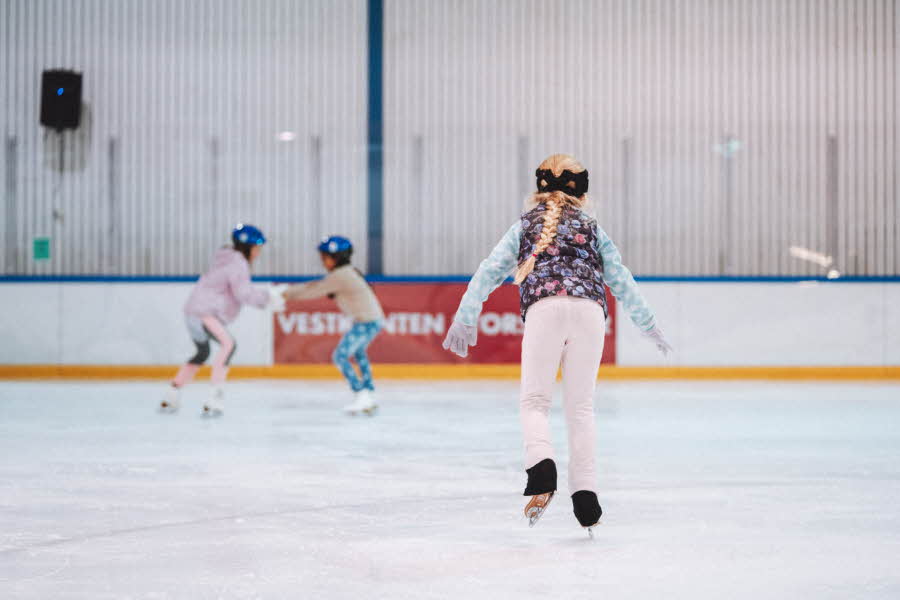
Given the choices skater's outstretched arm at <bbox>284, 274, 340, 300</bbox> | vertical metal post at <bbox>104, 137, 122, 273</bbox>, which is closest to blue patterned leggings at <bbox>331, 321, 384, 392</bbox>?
skater's outstretched arm at <bbox>284, 274, 340, 300</bbox>

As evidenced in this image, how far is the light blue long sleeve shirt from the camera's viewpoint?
165 inches

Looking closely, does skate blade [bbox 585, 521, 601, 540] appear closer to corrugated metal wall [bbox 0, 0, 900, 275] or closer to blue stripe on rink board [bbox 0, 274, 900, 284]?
Result: blue stripe on rink board [bbox 0, 274, 900, 284]

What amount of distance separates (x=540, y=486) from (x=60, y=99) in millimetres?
11308

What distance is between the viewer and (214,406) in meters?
8.60

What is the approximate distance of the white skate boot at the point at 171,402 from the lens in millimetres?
8898

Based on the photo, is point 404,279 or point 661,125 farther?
point 661,125

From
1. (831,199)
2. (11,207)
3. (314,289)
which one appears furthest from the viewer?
(11,207)

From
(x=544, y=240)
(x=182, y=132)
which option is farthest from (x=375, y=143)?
(x=544, y=240)

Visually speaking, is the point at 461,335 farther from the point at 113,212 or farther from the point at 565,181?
the point at 113,212

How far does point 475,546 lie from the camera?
155 inches

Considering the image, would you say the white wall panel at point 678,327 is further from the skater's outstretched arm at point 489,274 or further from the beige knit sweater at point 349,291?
the skater's outstretched arm at point 489,274

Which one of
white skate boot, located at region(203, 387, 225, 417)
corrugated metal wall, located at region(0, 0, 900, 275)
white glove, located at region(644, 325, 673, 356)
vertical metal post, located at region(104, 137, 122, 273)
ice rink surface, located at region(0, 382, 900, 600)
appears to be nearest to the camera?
ice rink surface, located at region(0, 382, 900, 600)

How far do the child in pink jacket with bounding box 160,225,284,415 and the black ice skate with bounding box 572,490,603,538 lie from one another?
4912mm

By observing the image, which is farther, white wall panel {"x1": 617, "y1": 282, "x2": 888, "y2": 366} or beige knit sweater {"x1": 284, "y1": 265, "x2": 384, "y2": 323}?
white wall panel {"x1": 617, "y1": 282, "x2": 888, "y2": 366}
